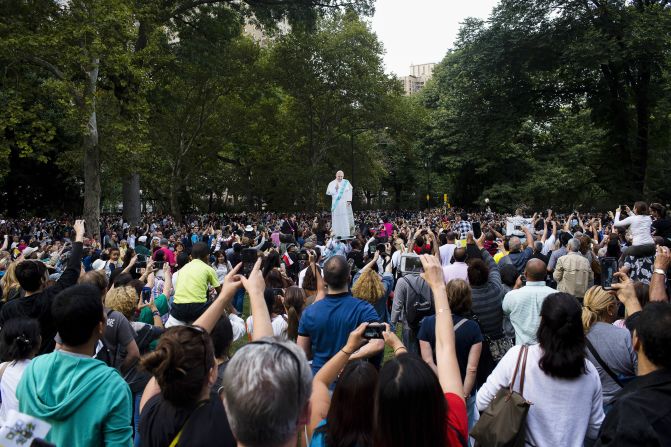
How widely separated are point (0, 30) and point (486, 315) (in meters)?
19.6

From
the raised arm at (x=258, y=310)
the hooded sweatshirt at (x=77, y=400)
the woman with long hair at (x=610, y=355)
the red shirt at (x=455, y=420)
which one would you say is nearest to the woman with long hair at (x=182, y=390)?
the hooded sweatshirt at (x=77, y=400)

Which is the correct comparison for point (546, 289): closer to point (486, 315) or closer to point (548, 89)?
point (486, 315)

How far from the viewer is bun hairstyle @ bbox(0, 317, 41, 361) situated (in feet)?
11.0

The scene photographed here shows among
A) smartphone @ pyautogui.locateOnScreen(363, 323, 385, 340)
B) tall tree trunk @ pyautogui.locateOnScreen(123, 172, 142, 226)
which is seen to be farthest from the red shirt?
tall tree trunk @ pyautogui.locateOnScreen(123, 172, 142, 226)

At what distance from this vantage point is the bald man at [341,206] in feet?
47.3

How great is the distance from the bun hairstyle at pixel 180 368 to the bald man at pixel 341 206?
12.1 m

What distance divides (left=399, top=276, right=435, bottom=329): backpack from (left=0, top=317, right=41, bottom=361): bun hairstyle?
3546mm

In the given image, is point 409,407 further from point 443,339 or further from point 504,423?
point 504,423

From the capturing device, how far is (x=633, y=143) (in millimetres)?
29828

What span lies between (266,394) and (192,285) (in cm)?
467

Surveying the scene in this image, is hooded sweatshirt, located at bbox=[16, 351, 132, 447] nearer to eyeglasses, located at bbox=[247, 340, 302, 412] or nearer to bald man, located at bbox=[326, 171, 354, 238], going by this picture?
eyeglasses, located at bbox=[247, 340, 302, 412]

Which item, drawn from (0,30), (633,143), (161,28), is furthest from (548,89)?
(0,30)

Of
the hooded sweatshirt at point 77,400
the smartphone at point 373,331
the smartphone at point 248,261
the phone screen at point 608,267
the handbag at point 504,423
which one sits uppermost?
the smartphone at point 248,261

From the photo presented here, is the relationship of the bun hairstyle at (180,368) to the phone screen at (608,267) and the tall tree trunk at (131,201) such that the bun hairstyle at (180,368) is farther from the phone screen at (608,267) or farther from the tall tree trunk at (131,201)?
the tall tree trunk at (131,201)
